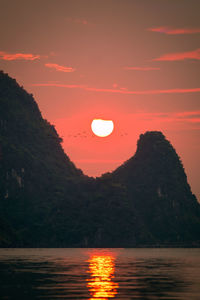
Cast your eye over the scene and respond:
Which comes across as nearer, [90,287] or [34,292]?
[34,292]

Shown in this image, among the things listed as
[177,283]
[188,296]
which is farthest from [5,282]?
[188,296]

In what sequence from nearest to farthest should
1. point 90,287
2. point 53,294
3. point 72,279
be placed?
point 53,294 < point 90,287 < point 72,279

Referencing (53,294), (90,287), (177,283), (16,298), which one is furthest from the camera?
(177,283)

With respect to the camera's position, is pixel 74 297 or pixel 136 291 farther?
pixel 136 291

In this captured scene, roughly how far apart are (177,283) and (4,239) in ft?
528

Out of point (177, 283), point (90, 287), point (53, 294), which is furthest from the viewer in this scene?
point (177, 283)

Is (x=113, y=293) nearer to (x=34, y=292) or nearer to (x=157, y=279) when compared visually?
(x=34, y=292)

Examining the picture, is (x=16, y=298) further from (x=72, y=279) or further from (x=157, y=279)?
(x=157, y=279)

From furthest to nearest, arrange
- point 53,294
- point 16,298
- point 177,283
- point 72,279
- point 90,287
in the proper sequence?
1. point 72,279
2. point 177,283
3. point 90,287
4. point 53,294
5. point 16,298

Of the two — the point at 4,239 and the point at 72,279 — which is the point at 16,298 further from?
the point at 4,239

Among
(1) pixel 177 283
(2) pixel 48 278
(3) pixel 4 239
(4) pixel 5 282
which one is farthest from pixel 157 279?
(3) pixel 4 239

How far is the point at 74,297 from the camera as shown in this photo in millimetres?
29219

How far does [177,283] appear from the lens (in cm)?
3759

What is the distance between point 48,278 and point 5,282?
4.55 m
